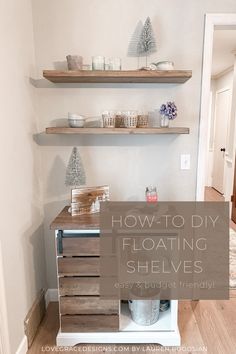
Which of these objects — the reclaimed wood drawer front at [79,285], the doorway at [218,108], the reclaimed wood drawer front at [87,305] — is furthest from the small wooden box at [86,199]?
the doorway at [218,108]

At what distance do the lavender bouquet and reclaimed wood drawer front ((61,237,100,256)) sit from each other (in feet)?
3.17

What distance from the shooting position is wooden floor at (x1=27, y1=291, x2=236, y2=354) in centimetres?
174

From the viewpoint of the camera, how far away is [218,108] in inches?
230

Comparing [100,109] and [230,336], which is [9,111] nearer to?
[100,109]

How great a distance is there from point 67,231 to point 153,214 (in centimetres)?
58

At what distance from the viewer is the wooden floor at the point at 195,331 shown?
1.74 meters

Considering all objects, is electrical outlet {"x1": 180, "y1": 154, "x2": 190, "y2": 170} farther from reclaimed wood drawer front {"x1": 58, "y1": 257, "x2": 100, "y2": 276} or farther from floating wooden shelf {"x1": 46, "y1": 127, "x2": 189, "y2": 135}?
reclaimed wood drawer front {"x1": 58, "y1": 257, "x2": 100, "y2": 276}

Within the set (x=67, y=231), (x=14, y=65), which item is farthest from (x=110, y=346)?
(x=14, y=65)

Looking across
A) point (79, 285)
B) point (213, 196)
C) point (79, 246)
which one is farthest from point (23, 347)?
point (213, 196)

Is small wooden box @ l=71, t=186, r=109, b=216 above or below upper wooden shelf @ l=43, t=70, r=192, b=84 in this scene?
below

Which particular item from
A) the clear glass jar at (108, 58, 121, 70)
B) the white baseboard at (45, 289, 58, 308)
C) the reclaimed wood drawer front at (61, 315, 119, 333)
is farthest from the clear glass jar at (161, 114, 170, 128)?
the white baseboard at (45, 289, 58, 308)

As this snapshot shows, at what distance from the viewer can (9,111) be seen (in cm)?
151

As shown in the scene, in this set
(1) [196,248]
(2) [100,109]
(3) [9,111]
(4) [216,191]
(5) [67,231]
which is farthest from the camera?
(4) [216,191]

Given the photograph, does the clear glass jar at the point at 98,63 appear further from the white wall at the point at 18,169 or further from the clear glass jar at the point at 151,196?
the clear glass jar at the point at 151,196
